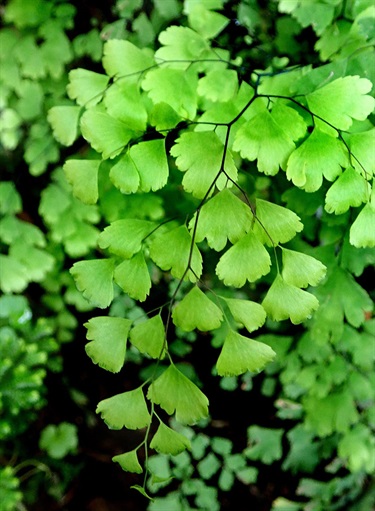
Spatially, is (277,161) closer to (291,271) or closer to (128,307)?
(291,271)

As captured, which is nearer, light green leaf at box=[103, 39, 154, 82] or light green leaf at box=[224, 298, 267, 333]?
light green leaf at box=[224, 298, 267, 333]

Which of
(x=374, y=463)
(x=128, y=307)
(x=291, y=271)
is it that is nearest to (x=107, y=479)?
(x=128, y=307)

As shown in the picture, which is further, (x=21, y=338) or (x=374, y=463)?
(x=21, y=338)

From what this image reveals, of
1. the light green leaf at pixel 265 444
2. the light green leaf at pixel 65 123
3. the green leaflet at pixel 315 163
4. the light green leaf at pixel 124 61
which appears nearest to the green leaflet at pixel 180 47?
the light green leaf at pixel 124 61

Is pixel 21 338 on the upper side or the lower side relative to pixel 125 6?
lower

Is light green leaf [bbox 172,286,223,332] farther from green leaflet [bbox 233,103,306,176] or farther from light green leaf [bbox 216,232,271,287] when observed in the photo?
green leaflet [bbox 233,103,306,176]

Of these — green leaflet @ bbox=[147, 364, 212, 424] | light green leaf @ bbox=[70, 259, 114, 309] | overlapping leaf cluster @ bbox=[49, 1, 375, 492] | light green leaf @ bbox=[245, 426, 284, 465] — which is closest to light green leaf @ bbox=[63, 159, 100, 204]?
overlapping leaf cluster @ bbox=[49, 1, 375, 492]
